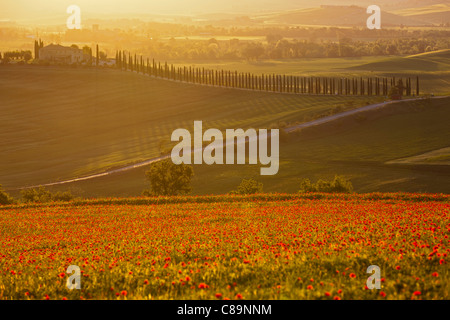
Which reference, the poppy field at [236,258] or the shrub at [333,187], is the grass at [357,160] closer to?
the shrub at [333,187]

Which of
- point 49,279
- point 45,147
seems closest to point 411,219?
point 49,279

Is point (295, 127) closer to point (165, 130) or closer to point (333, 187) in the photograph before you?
point (165, 130)

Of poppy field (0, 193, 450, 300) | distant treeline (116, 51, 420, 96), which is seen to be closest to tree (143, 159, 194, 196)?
poppy field (0, 193, 450, 300)

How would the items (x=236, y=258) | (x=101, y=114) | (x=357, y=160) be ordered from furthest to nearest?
(x=101, y=114), (x=357, y=160), (x=236, y=258)

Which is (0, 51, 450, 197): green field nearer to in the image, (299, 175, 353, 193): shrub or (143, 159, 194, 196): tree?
(299, 175, 353, 193): shrub

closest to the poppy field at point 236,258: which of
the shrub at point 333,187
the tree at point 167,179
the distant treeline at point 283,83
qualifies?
the shrub at point 333,187

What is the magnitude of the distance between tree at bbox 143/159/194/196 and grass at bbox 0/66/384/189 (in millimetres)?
32813

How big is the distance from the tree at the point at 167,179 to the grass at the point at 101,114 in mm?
32813

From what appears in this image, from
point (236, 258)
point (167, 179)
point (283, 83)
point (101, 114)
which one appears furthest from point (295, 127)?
point (236, 258)

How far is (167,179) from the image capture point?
2083 inches

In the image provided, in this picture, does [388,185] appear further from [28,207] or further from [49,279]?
[49,279]

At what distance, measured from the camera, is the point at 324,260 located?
1390 centimetres

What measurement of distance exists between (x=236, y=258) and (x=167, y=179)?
125 ft
